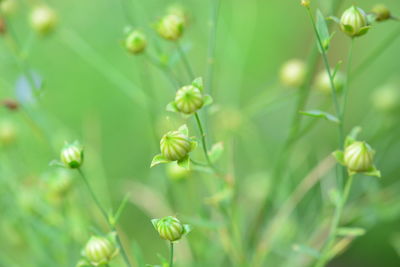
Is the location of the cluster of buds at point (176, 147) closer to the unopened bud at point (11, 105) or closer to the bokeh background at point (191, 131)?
the bokeh background at point (191, 131)

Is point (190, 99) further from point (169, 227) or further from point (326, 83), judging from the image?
point (326, 83)

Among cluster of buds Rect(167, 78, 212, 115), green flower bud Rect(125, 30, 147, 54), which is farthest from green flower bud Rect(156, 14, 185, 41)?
cluster of buds Rect(167, 78, 212, 115)

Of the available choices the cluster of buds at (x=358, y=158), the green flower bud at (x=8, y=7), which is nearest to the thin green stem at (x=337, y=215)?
the cluster of buds at (x=358, y=158)

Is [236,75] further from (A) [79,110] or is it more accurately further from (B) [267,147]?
(A) [79,110]

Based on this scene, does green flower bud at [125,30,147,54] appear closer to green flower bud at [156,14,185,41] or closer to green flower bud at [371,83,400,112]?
green flower bud at [156,14,185,41]

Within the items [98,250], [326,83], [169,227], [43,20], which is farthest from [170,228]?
[43,20]

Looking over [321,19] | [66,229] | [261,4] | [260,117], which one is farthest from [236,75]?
[321,19]
